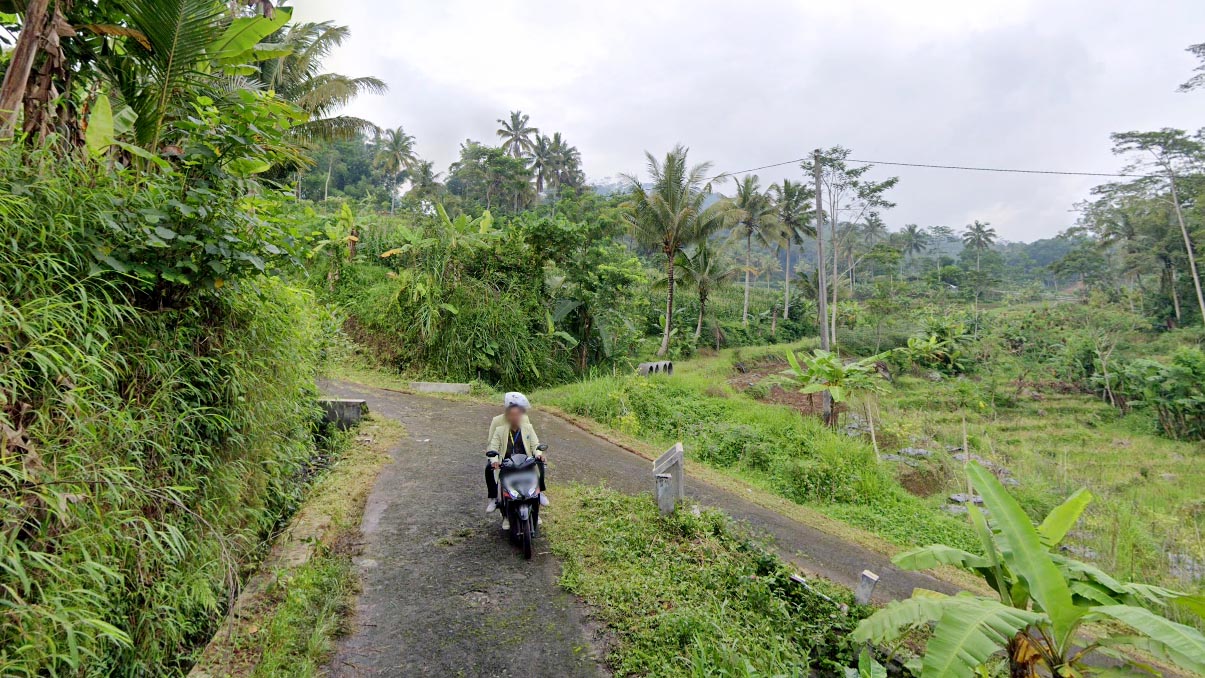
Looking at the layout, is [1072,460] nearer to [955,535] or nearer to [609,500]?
[955,535]

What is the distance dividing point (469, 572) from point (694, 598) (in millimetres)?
1657

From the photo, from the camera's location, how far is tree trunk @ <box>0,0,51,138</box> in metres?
2.58

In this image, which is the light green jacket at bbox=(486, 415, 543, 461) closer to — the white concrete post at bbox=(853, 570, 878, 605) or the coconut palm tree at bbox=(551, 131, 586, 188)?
the white concrete post at bbox=(853, 570, 878, 605)

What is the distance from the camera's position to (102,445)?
7.83 ft

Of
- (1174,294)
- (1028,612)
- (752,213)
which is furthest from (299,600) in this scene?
(1174,294)

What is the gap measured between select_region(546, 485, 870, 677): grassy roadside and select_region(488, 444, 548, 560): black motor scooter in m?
0.35

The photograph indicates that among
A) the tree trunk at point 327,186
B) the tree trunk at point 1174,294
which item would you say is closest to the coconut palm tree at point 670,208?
the tree trunk at point 327,186

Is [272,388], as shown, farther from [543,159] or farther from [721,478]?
[543,159]

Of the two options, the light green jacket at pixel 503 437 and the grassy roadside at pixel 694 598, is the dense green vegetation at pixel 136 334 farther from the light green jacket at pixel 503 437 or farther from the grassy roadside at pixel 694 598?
the grassy roadside at pixel 694 598

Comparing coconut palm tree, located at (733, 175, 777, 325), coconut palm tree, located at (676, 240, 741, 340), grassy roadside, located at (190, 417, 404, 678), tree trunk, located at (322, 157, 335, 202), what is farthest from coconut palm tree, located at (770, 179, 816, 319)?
grassy roadside, located at (190, 417, 404, 678)

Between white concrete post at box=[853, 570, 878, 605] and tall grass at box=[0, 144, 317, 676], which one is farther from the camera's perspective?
white concrete post at box=[853, 570, 878, 605]

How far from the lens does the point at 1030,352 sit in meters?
25.5

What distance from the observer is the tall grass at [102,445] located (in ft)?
6.28

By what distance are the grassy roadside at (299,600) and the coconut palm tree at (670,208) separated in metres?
15.9
